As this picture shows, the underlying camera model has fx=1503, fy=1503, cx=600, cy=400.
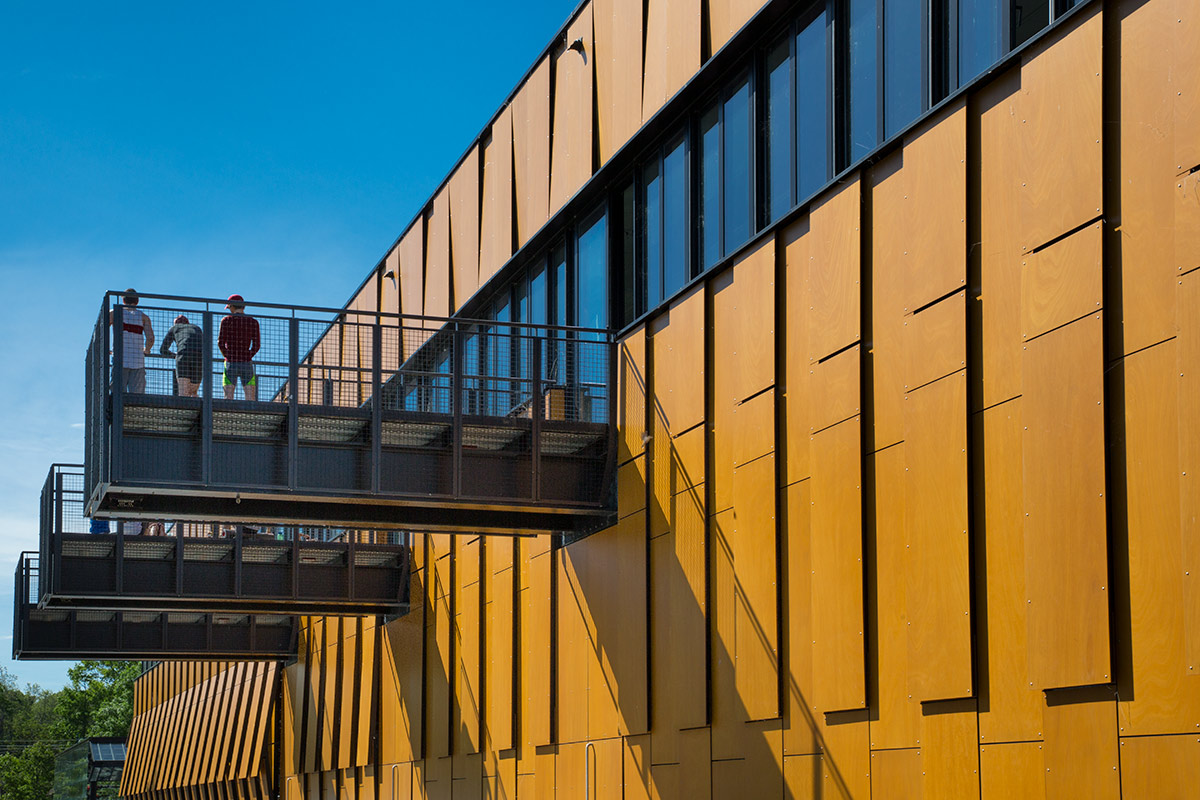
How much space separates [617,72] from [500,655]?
9519 mm

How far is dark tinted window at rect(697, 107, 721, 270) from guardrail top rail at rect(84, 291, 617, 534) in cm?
262

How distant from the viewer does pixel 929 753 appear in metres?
13.1

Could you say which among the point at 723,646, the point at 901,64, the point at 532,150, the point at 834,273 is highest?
the point at 532,150

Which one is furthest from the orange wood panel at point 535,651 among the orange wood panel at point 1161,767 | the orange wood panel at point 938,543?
the orange wood panel at point 1161,767

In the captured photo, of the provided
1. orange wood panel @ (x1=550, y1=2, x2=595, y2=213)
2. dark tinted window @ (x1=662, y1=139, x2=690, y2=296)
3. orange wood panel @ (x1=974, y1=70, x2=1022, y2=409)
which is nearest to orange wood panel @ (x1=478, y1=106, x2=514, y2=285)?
orange wood panel @ (x1=550, y1=2, x2=595, y2=213)

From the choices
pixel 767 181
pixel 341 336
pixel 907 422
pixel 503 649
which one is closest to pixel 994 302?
pixel 907 422

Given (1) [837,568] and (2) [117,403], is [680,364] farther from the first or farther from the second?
(2) [117,403]

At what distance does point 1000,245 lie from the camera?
1277 cm

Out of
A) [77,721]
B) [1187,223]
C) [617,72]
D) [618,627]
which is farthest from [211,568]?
[77,721]

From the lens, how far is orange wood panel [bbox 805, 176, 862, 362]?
49.2 feet

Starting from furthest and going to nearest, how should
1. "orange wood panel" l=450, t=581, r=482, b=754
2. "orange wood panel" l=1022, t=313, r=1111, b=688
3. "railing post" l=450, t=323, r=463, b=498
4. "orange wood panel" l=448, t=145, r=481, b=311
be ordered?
"orange wood panel" l=448, t=145, r=481, b=311
"orange wood panel" l=450, t=581, r=482, b=754
"railing post" l=450, t=323, r=463, b=498
"orange wood panel" l=1022, t=313, r=1111, b=688

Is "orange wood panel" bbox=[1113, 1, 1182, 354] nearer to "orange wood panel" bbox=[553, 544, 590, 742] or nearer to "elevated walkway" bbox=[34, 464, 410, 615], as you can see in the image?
"orange wood panel" bbox=[553, 544, 590, 742]

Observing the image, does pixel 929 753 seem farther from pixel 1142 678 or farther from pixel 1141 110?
pixel 1141 110

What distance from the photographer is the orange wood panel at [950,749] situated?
12.6 metres
